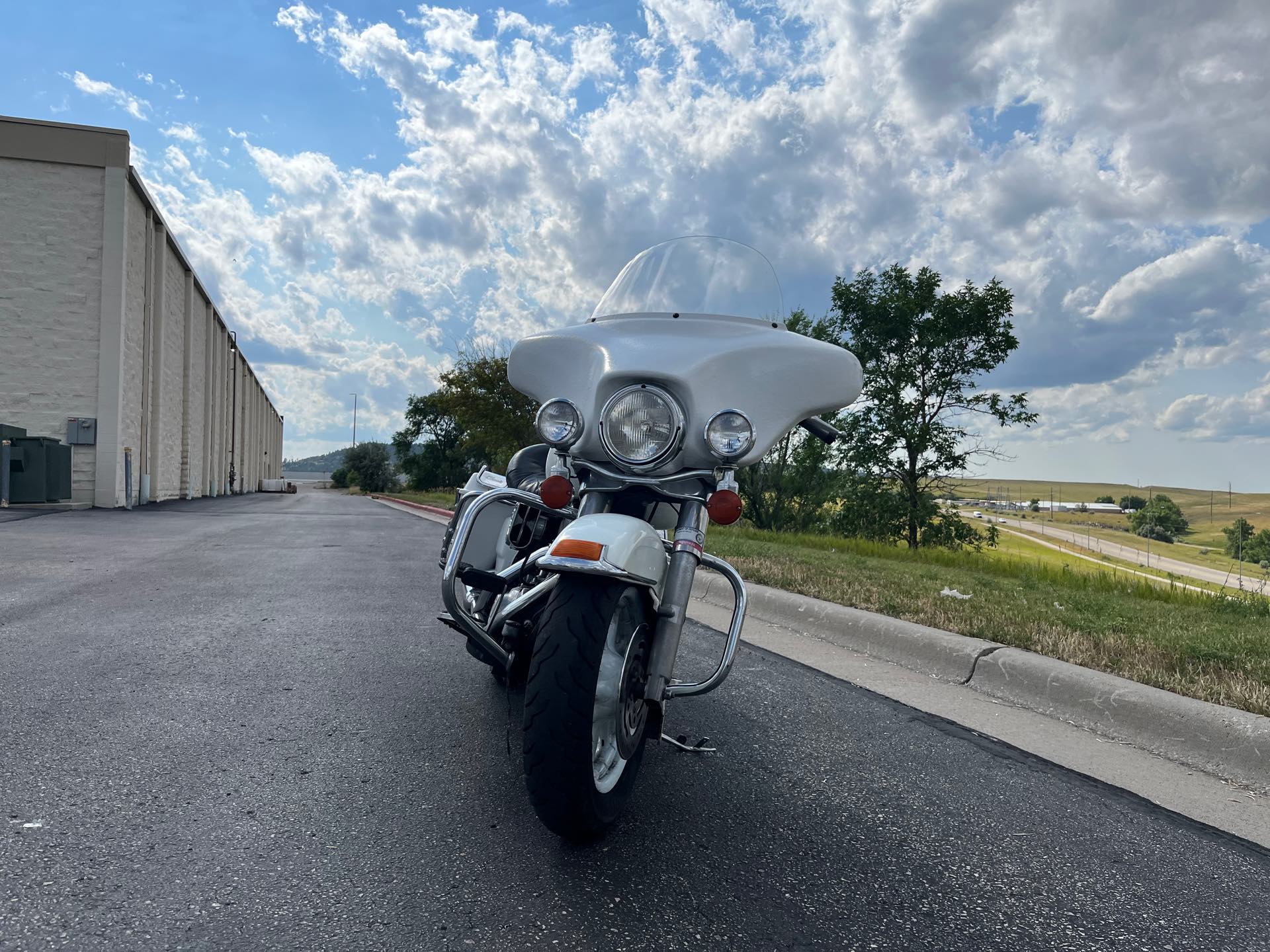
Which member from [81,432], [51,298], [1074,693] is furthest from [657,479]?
[51,298]

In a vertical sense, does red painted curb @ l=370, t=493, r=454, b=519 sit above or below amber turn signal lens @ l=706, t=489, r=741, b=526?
below

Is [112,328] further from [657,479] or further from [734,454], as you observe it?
[734,454]

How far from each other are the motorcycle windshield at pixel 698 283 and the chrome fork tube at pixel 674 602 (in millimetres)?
1065

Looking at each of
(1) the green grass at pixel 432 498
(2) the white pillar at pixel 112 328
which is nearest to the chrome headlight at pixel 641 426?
(1) the green grass at pixel 432 498

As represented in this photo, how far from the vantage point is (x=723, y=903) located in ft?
7.04

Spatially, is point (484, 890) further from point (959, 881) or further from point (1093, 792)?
point (1093, 792)

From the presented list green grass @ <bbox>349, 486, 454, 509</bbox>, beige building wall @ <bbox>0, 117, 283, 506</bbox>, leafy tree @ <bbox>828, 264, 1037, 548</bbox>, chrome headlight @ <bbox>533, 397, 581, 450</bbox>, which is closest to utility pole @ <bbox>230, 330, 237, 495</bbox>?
green grass @ <bbox>349, 486, 454, 509</bbox>

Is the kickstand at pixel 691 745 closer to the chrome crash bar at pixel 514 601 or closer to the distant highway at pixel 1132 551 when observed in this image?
the chrome crash bar at pixel 514 601

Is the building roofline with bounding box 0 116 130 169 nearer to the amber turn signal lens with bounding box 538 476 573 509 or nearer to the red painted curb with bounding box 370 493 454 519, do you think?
the red painted curb with bounding box 370 493 454 519

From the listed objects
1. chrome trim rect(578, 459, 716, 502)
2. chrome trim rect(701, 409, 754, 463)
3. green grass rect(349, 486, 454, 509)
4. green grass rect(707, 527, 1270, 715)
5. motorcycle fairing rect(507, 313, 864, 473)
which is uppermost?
motorcycle fairing rect(507, 313, 864, 473)

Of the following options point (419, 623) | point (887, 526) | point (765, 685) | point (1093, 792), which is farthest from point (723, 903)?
point (887, 526)

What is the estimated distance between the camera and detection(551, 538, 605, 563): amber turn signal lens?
2.35m

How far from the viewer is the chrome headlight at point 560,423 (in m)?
2.90

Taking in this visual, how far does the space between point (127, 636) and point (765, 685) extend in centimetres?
370
